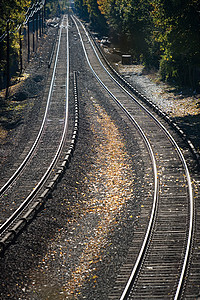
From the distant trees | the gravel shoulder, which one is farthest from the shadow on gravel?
the distant trees

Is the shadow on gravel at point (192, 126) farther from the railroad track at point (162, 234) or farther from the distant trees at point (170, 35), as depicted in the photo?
the distant trees at point (170, 35)

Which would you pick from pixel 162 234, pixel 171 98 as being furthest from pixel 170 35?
pixel 162 234

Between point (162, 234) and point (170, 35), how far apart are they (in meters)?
18.3

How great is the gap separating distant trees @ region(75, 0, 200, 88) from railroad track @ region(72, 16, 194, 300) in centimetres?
790

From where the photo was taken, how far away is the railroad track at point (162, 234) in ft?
34.9

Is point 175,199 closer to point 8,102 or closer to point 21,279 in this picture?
point 21,279

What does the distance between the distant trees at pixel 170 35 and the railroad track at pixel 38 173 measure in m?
9.54

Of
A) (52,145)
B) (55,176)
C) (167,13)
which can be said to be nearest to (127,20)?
(167,13)

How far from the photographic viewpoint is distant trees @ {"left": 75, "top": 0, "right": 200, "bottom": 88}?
82.6 ft

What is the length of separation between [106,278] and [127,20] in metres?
41.8

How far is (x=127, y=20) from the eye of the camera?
46.6m

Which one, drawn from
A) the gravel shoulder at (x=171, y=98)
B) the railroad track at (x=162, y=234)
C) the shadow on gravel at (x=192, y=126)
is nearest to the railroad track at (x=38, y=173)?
the railroad track at (x=162, y=234)

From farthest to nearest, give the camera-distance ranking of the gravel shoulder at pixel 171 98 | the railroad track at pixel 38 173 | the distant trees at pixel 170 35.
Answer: the distant trees at pixel 170 35 < the gravel shoulder at pixel 171 98 < the railroad track at pixel 38 173

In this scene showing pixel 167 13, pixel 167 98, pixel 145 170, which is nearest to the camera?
pixel 145 170
